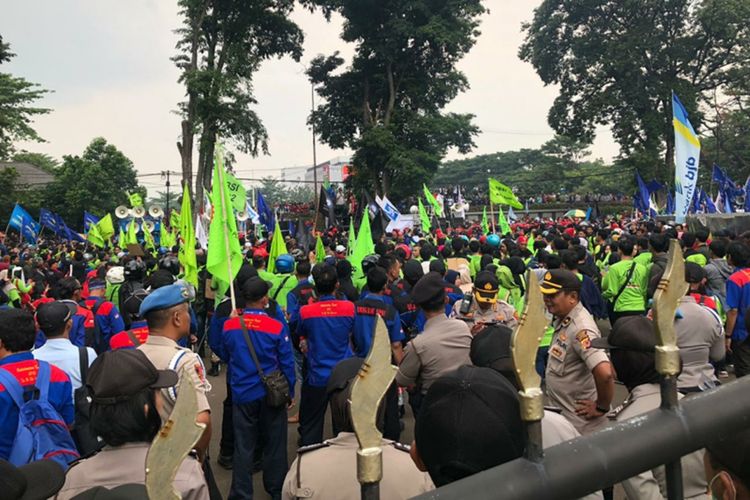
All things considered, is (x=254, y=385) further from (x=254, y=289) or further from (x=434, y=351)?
(x=434, y=351)

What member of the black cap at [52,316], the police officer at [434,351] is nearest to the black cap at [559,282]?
the police officer at [434,351]

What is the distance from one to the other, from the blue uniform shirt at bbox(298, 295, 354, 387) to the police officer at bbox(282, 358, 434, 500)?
2.43 meters

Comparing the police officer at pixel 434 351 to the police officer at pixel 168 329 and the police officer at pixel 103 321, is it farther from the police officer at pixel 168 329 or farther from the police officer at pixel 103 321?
the police officer at pixel 103 321

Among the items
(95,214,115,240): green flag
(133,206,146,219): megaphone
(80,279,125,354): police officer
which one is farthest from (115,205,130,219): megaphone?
(80,279,125,354): police officer

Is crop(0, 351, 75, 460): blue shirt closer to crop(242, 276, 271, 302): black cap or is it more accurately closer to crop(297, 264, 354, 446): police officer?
crop(242, 276, 271, 302): black cap

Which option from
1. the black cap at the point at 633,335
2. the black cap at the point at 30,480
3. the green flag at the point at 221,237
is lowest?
the black cap at the point at 30,480

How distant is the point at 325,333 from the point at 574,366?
2127 mm

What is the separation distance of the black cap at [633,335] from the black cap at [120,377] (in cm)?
208

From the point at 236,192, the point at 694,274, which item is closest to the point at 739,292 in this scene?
the point at 694,274

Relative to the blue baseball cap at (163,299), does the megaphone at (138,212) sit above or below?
above

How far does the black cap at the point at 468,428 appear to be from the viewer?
4.46ft

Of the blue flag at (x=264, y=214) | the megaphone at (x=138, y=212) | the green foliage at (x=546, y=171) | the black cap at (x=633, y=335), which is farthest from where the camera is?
the green foliage at (x=546, y=171)

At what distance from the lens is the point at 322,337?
4.54 metres

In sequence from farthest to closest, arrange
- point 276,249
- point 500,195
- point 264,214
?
1. point 264,214
2. point 500,195
3. point 276,249
